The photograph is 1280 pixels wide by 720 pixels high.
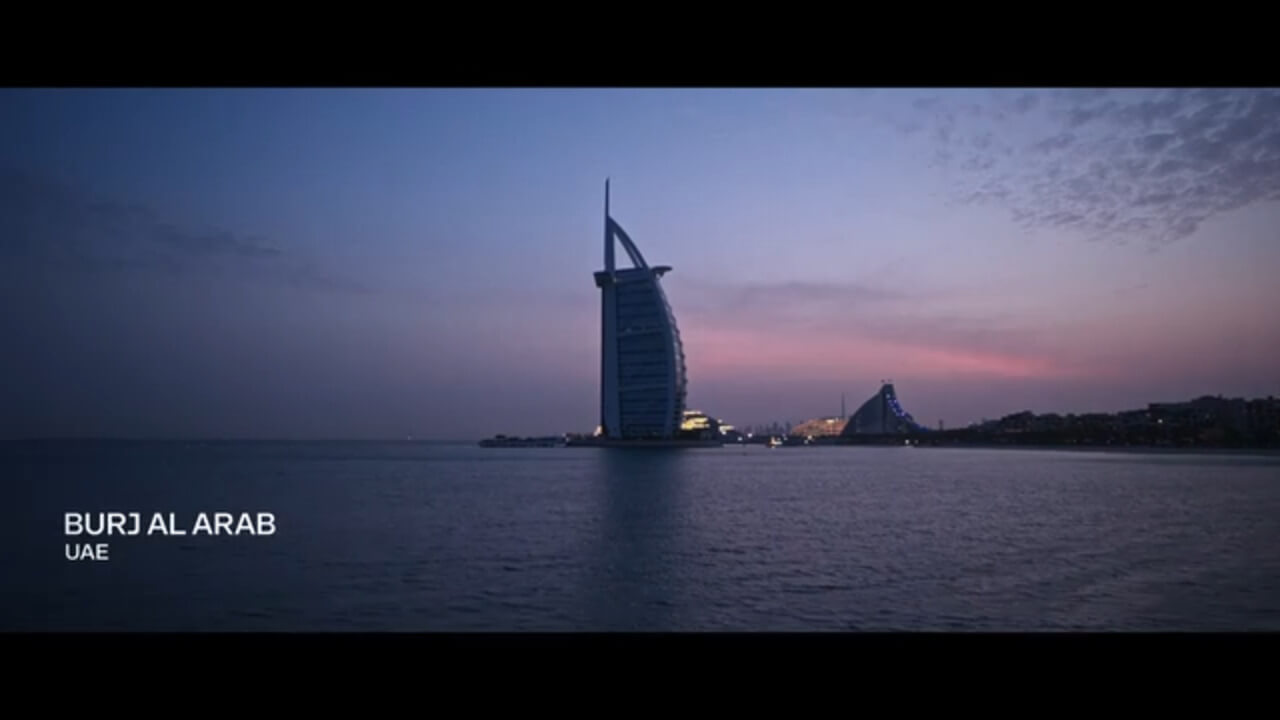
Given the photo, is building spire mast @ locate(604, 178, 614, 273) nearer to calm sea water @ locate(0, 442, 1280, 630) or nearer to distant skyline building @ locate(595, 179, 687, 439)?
distant skyline building @ locate(595, 179, 687, 439)

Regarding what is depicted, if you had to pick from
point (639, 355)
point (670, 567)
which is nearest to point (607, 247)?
point (639, 355)

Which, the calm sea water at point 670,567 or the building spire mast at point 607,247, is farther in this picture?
the building spire mast at point 607,247

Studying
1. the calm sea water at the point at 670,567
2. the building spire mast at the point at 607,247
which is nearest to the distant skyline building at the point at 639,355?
the building spire mast at the point at 607,247

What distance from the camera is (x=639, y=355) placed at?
179ft

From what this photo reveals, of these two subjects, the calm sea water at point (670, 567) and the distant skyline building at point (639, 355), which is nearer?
the calm sea water at point (670, 567)

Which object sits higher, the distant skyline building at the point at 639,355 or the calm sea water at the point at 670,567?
the distant skyline building at the point at 639,355

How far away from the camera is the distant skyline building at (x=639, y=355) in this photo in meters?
53.7

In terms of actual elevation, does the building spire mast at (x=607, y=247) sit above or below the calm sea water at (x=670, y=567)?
above

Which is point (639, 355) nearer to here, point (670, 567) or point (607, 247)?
point (607, 247)

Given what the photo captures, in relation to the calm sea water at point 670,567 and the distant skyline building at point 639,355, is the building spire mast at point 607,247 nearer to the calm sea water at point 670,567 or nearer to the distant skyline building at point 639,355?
the distant skyline building at point 639,355
